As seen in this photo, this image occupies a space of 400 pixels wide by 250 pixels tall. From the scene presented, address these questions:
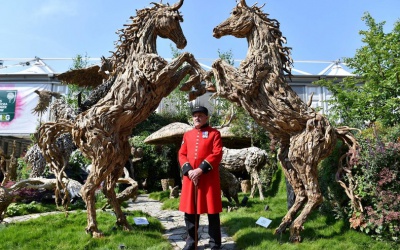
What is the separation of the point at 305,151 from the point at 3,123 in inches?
777

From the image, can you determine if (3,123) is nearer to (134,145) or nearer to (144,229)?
(134,145)

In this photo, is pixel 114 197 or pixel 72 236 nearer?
pixel 72 236

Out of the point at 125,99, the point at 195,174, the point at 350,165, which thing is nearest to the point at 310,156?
the point at 350,165

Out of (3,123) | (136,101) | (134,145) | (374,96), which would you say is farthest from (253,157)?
(3,123)

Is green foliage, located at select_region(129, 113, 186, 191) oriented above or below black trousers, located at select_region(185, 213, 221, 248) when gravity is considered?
above

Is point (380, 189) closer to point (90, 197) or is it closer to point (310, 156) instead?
point (310, 156)

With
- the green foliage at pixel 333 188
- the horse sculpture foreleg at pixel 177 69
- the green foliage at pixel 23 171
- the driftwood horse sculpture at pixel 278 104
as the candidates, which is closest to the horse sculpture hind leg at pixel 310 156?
the driftwood horse sculpture at pixel 278 104

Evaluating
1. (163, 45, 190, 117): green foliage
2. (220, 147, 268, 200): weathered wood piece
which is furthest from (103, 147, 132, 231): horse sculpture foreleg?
(163, 45, 190, 117): green foliage

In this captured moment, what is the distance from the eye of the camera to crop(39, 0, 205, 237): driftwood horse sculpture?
4.17m

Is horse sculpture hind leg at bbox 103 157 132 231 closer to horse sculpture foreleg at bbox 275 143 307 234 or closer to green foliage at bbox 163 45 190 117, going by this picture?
horse sculpture foreleg at bbox 275 143 307 234

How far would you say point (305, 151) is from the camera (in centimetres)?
397

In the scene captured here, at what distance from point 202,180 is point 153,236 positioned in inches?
45.8

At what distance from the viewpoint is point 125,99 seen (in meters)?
4.28

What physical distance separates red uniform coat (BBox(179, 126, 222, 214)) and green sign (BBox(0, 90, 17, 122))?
18232mm
